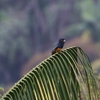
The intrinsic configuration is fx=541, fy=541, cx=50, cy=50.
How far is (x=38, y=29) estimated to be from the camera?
5244cm

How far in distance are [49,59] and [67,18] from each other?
51.4 meters

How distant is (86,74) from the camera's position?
11.2 ft

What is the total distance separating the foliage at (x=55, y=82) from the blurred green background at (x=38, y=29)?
36792 mm

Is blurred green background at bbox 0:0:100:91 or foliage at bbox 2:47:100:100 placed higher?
blurred green background at bbox 0:0:100:91

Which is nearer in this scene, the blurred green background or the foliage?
the foliage

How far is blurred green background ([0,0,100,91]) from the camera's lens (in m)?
45.0

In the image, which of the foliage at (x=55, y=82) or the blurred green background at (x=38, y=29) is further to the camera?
the blurred green background at (x=38, y=29)

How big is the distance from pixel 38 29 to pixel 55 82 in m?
49.3

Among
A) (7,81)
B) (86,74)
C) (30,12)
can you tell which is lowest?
(86,74)

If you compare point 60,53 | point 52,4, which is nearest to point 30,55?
point 52,4

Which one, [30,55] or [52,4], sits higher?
[52,4]

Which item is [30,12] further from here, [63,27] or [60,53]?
[60,53]

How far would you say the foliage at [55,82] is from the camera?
3.13m

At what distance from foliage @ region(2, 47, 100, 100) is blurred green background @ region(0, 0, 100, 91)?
36.8 meters
